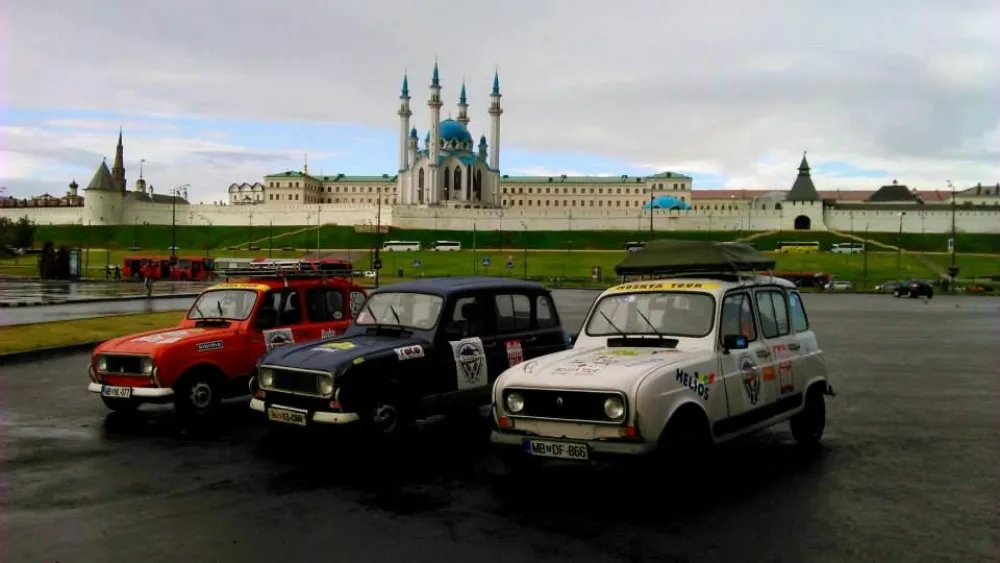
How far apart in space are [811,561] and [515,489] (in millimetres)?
2787

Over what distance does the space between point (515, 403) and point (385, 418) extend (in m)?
2.07

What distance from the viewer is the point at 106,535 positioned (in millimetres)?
6348

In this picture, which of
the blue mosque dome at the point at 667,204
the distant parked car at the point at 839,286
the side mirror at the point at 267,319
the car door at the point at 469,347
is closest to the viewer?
the car door at the point at 469,347

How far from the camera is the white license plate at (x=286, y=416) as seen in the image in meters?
8.84

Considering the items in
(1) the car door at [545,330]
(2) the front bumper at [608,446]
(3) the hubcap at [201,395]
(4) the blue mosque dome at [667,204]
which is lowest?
(3) the hubcap at [201,395]

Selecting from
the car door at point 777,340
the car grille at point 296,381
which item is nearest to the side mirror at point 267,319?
the car grille at point 296,381

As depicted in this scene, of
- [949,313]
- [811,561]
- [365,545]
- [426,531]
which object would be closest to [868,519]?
[811,561]

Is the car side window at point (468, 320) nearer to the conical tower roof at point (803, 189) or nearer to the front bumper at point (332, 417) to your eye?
the front bumper at point (332, 417)

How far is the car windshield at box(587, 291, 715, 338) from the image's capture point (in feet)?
27.0

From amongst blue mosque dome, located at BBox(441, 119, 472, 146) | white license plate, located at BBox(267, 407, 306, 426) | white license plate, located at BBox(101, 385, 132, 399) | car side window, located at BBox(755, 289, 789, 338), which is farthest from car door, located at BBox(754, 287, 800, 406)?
blue mosque dome, located at BBox(441, 119, 472, 146)

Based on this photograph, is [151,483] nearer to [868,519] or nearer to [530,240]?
[868,519]

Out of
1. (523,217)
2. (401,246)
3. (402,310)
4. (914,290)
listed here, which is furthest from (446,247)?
(402,310)

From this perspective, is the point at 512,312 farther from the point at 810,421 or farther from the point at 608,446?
the point at 608,446

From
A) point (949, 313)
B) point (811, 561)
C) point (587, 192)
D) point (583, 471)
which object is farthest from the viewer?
point (587, 192)
